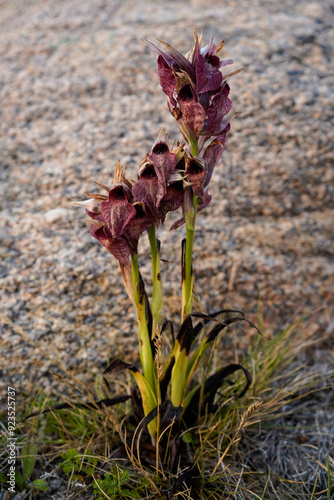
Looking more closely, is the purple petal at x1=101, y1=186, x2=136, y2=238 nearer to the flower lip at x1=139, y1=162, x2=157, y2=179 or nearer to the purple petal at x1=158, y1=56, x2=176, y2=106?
the flower lip at x1=139, y1=162, x2=157, y2=179

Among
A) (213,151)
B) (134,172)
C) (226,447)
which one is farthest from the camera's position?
(134,172)

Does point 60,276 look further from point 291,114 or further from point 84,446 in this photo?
point 291,114

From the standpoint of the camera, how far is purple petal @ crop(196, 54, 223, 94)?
45.1 inches

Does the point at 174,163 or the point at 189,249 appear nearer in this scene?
→ the point at 174,163

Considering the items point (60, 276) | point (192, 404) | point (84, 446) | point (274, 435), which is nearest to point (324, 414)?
point (274, 435)

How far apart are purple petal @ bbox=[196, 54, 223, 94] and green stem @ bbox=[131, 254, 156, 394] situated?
523mm

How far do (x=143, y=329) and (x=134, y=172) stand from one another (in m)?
1.22

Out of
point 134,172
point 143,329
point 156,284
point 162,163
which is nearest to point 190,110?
point 162,163

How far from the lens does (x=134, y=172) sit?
2.38 metres

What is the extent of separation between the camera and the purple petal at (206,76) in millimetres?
1146

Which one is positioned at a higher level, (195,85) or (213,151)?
(195,85)

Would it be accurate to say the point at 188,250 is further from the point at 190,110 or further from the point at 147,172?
the point at 190,110

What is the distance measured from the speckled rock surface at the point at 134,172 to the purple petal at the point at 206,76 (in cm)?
111

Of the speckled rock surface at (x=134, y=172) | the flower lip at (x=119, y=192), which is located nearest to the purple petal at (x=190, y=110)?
the flower lip at (x=119, y=192)
